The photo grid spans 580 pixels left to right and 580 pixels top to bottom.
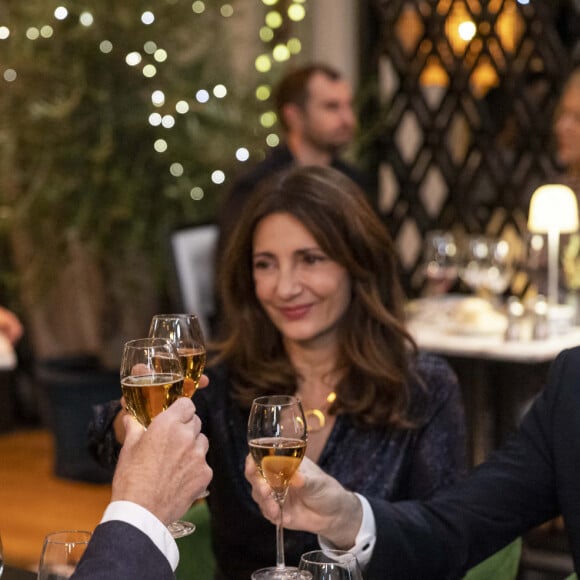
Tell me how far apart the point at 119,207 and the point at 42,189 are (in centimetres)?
36

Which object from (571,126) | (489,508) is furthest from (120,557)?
(571,126)

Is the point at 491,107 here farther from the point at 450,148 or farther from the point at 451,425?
the point at 451,425

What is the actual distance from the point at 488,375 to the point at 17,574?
8.30ft

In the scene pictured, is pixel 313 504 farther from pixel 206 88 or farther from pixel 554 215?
pixel 206 88

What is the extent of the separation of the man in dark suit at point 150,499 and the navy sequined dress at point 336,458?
0.69m

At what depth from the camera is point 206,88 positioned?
5.09 meters

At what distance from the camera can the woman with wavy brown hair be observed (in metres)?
2.20

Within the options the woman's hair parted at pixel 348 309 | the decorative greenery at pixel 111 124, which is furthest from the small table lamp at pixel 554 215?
the woman's hair parted at pixel 348 309

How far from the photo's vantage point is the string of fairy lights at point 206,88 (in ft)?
15.9

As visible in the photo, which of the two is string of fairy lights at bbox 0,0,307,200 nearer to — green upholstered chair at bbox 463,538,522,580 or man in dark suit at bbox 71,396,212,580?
green upholstered chair at bbox 463,538,522,580

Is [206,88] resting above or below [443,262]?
above

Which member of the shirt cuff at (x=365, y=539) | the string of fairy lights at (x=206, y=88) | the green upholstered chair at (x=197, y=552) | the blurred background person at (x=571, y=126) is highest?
the string of fairy lights at (x=206, y=88)

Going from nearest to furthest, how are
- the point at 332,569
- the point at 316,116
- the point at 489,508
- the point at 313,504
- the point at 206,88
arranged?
1. the point at 332,569
2. the point at 313,504
3. the point at 489,508
4. the point at 316,116
5. the point at 206,88

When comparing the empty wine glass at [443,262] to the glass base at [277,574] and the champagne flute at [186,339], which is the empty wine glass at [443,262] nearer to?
the champagne flute at [186,339]
